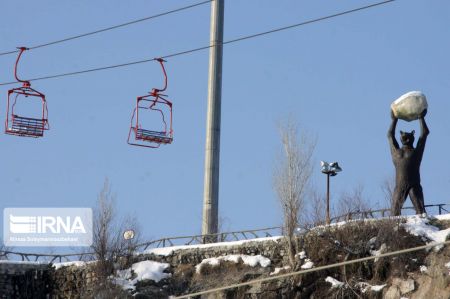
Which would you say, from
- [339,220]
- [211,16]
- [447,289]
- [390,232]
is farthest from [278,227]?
[211,16]

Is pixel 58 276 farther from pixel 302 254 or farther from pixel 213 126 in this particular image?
pixel 302 254

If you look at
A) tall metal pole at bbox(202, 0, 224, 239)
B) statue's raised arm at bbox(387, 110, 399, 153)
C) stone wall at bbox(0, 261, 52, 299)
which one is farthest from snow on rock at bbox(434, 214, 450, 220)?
stone wall at bbox(0, 261, 52, 299)

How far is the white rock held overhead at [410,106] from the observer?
31859 millimetres

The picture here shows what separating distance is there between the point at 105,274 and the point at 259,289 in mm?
4840

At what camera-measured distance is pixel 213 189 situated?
124 ft

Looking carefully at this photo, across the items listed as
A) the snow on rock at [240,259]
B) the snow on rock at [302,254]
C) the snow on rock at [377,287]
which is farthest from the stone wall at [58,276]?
the snow on rock at [377,287]

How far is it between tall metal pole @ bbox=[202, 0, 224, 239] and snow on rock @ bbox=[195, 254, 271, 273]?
3.26m

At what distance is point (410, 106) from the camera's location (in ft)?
105

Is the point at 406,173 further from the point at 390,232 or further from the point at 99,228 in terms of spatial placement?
the point at 99,228

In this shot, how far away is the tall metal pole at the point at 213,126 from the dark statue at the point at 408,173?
23.7 ft

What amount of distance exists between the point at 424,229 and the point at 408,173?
146 cm

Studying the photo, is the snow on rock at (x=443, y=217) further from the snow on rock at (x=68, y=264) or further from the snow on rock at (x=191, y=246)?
the snow on rock at (x=68, y=264)

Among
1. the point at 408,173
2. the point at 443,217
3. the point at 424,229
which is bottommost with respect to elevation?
the point at 424,229

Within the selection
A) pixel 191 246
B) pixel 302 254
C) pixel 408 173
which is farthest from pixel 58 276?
pixel 408 173
